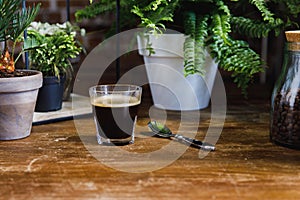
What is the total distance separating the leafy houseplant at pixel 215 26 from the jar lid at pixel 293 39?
0.59 ft

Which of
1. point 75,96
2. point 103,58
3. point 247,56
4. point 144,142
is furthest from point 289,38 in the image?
point 103,58

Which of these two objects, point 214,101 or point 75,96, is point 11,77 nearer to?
point 75,96

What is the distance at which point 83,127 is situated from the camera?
1087 mm

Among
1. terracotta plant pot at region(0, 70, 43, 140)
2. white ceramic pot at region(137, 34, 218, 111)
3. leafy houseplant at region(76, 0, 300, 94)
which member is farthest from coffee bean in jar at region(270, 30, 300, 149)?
terracotta plant pot at region(0, 70, 43, 140)

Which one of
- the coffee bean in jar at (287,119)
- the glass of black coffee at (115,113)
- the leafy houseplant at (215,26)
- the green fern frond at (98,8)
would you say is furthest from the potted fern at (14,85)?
the coffee bean in jar at (287,119)

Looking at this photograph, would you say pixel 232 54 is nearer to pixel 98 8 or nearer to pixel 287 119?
pixel 287 119

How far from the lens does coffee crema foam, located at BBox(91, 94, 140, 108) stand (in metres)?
0.94

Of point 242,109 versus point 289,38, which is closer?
point 289,38

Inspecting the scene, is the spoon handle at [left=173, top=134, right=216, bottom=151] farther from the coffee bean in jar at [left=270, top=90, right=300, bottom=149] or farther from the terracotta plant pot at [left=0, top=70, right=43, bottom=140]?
the terracotta plant pot at [left=0, top=70, right=43, bottom=140]

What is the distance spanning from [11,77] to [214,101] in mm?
669

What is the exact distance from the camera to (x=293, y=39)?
887 mm

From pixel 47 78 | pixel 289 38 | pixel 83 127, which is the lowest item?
pixel 83 127

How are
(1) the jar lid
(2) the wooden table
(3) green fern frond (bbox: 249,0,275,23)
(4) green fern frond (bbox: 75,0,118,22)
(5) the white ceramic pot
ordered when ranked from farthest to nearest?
1. (4) green fern frond (bbox: 75,0,118,22)
2. (5) the white ceramic pot
3. (3) green fern frond (bbox: 249,0,275,23)
4. (1) the jar lid
5. (2) the wooden table

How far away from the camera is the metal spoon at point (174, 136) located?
3.01 ft
